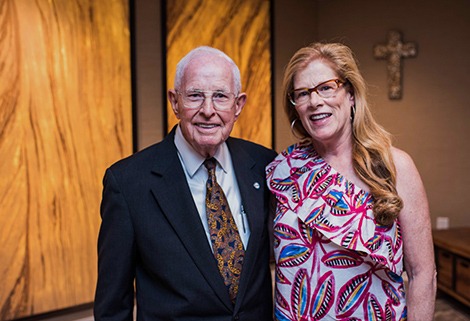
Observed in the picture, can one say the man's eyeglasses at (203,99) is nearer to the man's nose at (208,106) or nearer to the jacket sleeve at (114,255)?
the man's nose at (208,106)

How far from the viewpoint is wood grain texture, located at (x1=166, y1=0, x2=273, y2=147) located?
3.94 meters

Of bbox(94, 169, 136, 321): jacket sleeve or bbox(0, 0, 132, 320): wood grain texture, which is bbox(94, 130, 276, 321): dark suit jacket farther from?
bbox(0, 0, 132, 320): wood grain texture

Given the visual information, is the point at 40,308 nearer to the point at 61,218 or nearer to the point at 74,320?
the point at 74,320

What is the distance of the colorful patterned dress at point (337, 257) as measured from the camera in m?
1.58

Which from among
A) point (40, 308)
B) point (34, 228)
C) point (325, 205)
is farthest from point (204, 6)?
point (325, 205)

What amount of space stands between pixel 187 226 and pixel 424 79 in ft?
12.9

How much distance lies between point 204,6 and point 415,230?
3.07 meters

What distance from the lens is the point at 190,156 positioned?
5.46 ft

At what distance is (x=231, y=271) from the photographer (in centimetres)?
159

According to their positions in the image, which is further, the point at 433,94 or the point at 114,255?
the point at 433,94

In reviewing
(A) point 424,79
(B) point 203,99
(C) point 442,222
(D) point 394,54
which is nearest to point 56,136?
(B) point 203,99

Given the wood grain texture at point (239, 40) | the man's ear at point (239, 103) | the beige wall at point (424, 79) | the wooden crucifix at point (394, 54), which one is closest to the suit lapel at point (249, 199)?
the man's ear at point (239, 103)

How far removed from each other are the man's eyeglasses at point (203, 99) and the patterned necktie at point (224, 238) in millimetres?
254

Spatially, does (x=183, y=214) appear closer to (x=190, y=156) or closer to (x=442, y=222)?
(x=190, y=156)
